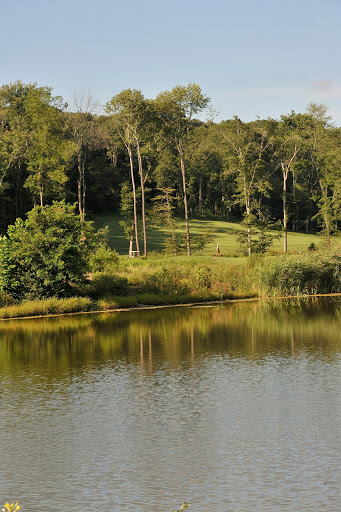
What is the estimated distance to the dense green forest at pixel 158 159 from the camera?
69.4 metres

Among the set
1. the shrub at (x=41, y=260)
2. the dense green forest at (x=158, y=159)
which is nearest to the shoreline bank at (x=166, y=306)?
the shrub at (x=41, y=260)

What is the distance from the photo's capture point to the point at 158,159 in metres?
119

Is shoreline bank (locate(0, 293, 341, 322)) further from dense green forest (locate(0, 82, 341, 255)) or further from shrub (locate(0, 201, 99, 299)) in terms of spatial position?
dense green forest (locate(0, 82, 341, 255))

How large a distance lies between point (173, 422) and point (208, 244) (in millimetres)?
75090

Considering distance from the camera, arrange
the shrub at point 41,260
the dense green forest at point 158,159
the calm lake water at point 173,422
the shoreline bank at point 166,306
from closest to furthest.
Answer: the calm lake water at point 173,422, the shoreline bank at point 166,306, the shrub at point 41,260, the dense green forest at point 158,159

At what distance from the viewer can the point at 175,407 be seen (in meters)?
16.4

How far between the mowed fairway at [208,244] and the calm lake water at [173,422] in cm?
5316

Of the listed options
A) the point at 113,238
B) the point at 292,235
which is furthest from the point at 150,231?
the point at 292,235

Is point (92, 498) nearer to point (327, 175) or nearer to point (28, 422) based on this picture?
point (28, 422)

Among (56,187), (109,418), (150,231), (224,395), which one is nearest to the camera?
(109,418)

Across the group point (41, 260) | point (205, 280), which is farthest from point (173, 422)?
point (205, 280)

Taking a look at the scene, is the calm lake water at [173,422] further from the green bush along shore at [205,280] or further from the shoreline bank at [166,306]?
the green bush along shore at [205,280]

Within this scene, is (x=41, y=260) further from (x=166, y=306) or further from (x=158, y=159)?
(x=158, y=159)

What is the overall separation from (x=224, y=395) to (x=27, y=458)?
20.3ft
